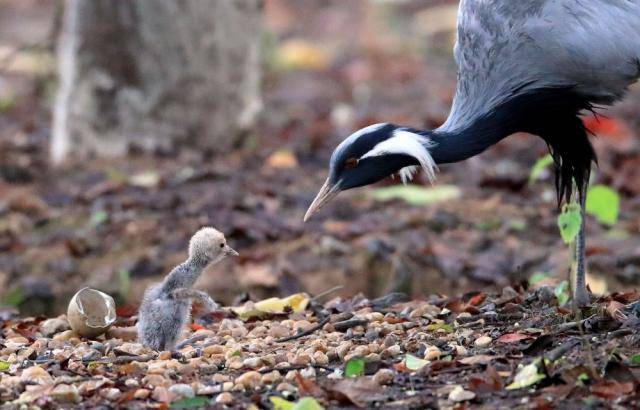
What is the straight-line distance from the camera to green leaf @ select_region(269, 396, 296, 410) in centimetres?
465

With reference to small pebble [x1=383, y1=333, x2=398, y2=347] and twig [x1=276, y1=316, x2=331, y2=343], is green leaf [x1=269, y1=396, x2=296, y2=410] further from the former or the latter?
twig [x1=276, y1=316, x2=331, y2=343]

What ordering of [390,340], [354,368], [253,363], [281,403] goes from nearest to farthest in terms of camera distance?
[281,403]
[354,368]
[253,363]
[390,340]

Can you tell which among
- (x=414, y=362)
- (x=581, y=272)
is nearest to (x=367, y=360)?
(x=414, y=362)

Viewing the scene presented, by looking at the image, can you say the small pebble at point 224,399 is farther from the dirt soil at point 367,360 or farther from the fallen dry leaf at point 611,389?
the fallen dry leaf at point 611,389

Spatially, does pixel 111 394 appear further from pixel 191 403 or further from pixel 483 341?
pixel 483 341

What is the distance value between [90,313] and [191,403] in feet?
4.59

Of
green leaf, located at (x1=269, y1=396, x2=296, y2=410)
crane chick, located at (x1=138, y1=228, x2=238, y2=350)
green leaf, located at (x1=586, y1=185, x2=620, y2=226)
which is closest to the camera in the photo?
green leaf, located at (x1=269, y1=396, x2=296, y2=410)

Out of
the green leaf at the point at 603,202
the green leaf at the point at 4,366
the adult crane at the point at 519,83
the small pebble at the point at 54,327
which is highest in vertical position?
the adult crane at the point at 519,83

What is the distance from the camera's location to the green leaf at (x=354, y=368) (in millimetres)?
5125

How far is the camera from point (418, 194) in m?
10.1

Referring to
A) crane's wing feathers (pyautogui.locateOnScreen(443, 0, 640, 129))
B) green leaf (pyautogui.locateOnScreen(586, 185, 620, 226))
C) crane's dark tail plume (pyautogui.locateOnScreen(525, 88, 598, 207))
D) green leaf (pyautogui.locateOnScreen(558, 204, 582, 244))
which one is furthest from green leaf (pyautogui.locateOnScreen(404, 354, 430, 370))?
green leaf (pyautogui.locateOnScreen(586, 185, 620, 226))

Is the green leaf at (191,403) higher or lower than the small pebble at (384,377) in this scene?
higher

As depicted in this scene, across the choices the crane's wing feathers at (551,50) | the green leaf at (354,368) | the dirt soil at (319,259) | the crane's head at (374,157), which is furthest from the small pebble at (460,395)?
the crane's wing feathers at (551,50)

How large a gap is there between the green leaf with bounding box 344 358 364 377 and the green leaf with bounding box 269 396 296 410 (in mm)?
442
